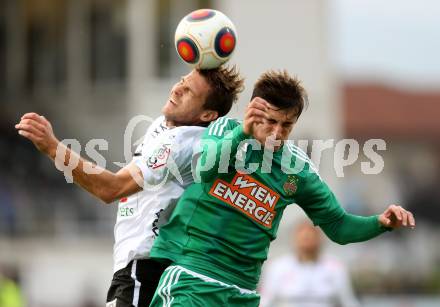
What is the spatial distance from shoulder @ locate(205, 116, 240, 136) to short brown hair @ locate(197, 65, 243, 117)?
28 centimetres

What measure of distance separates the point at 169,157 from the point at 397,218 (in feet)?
4.10

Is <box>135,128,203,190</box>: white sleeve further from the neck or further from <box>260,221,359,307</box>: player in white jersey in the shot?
the neck

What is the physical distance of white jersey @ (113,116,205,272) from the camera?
20.2 ft

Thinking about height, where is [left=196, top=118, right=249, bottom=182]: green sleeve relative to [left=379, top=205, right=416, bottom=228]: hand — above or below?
above

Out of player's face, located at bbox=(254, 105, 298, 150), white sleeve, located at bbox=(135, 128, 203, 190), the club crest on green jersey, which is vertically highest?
player's face, located at bbox=(254, 105, 298, 150)

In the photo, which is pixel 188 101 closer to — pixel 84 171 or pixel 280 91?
pixel 280 91

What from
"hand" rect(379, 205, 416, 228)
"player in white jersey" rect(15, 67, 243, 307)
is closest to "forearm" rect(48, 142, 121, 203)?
"player in white jersey" rect(15, 67, 243, 307)

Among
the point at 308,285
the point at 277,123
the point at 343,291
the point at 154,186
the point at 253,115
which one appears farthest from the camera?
the point at 308,285

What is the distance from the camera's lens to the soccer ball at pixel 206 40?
254 inches

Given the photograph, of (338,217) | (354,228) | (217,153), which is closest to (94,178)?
(217,153)

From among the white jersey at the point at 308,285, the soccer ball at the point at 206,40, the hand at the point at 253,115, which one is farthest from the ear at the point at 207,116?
the white jersey at the point at 308,285

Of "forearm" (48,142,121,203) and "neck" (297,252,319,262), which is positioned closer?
"forearm" (48,142,121,203)

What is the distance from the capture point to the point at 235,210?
6008mm

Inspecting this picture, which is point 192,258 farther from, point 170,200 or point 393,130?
point 393,130
